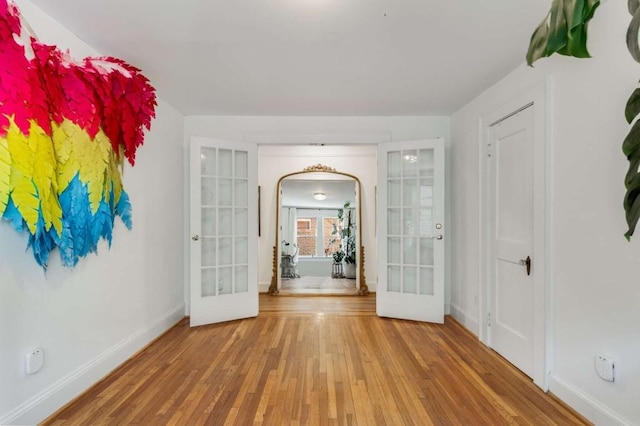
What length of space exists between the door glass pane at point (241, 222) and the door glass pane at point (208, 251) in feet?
0.93

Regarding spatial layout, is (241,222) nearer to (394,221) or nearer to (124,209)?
(124,209)

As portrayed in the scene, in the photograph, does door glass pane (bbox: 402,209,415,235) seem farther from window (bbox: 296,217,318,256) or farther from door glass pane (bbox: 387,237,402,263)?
window (bbox: 296,217,318,256)

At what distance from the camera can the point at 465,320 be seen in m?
3.12

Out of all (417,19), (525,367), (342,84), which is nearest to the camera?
(417,19)

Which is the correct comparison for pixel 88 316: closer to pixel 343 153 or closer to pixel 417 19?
pixel 417 19

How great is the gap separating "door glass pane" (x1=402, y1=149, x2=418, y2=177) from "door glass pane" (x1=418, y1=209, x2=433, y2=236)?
0.44m

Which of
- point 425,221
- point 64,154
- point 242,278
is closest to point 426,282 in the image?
point 425,221

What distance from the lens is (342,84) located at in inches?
105

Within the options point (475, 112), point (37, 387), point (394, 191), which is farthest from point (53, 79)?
point (475, 112)

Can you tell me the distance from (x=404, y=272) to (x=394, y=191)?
0.93 m

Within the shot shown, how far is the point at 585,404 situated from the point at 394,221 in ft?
7.08

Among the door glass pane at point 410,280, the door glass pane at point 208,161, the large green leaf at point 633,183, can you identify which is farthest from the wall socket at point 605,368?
the door glass pane at point 208,161

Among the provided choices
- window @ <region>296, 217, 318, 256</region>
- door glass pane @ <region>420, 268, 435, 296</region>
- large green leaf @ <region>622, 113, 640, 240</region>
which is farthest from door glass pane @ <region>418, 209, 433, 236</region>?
window @ <region>296, 217, 318, 256</region>

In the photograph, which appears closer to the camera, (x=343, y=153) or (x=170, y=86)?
(x=170, y=86)
